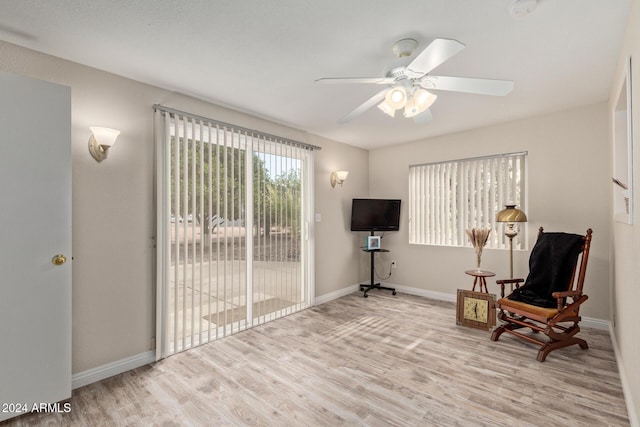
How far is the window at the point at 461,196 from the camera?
4012 millimetres

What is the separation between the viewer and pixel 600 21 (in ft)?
6.22

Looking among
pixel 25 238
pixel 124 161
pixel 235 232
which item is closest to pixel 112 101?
pixel 124 161

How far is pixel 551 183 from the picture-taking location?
367 centimetres

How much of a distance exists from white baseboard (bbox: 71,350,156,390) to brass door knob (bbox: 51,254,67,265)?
91cm

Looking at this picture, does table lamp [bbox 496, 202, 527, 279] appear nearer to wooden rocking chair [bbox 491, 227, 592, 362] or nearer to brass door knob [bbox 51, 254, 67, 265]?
wooden rocking chair [bbox 491, 227, 592, 362]

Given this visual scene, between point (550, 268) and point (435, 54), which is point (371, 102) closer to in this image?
point (435, 54)

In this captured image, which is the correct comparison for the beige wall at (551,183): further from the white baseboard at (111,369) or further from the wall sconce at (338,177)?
the white baseboard at (111,369)

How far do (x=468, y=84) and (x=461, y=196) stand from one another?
2.73m

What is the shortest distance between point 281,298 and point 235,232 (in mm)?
1154

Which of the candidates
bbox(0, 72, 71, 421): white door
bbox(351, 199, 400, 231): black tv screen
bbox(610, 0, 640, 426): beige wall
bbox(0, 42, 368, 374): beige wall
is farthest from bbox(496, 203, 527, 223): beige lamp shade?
bbox(0, 72, 71, 421): white door

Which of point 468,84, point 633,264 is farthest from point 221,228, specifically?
point 633,264

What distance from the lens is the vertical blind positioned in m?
2.82

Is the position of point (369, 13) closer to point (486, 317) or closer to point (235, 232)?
point (235, 232)

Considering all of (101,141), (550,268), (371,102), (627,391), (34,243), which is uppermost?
(371,102)
